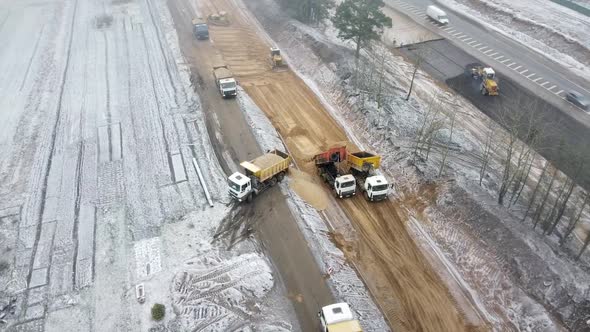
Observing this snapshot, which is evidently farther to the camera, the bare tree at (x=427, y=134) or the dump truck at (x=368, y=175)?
the bare tree at (x=427, y=134)

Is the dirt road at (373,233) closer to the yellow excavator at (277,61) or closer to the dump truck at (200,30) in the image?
the yellow excavator at (277,61)

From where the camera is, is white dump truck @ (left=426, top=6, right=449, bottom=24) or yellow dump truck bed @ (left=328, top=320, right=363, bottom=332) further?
white dump truck @ (left=426, top=6, right=449, bottom=24)

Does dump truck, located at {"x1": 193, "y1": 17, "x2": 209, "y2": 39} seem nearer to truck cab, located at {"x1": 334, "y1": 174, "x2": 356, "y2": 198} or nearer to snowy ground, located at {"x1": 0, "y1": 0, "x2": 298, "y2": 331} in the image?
snowy ground, located at {"x1": 0, "y1": 0, "x2": 298, "y2": 331}

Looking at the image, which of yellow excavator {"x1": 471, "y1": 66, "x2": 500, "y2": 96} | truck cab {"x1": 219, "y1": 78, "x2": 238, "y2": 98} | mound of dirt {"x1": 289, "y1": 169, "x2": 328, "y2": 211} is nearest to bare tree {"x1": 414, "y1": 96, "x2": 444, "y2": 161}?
yellow excavator {"x1": 471, "y1": 66, "x2": 500, "y2": 96}

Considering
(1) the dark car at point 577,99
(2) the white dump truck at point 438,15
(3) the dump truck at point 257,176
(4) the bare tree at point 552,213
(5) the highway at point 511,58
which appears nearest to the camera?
(4) the bare tree at point 552,213

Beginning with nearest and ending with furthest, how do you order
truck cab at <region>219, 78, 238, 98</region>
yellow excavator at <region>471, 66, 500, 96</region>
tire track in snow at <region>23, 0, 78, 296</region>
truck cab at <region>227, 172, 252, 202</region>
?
tire track in snow at <region>23, 0, 78, 296</region>, truck cab at <region>227, 172, 252, 202</region>, yellow excavator at <region>471, 66, 500, 96</region>, truck cab at <region>219, 78, 238, 98</region>

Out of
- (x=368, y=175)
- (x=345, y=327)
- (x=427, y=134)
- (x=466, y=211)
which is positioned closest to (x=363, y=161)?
(x=368, y=175)

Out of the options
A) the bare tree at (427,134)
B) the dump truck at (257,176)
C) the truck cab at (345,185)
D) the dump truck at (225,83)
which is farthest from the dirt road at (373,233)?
the bare tree at (427,134)
